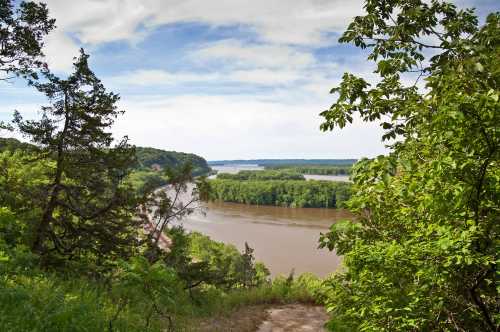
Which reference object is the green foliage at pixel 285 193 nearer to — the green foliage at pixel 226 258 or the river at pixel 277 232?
the river at pixel 277 232

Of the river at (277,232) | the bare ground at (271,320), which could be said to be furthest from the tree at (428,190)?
the river at (277,232)

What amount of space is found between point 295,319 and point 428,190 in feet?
34.8

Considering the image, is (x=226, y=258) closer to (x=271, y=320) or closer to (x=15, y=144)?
(x=271, y=320)

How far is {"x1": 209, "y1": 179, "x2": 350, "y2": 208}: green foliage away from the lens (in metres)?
87.2

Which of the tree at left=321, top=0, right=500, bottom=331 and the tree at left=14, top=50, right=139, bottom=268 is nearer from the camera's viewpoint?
the tree at left=321, top=0, right=500, bottom=331

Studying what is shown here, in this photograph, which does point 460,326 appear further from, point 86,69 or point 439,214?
point 86,69

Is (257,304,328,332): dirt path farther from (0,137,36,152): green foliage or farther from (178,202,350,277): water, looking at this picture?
(178,202,350,277): water

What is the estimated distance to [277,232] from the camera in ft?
182

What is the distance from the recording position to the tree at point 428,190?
9.71ft

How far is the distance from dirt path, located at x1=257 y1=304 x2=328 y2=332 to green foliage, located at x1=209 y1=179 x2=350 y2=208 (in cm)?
6861

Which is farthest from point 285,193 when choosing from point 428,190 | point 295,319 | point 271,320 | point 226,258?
point 428,190

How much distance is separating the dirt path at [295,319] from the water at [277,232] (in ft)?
31.4

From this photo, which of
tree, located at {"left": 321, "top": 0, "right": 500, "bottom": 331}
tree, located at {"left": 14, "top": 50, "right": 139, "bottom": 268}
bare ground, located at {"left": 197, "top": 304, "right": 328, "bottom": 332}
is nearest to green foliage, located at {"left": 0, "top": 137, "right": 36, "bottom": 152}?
tree, located at {"left": 14, "top": 50, "right": 139, "bottom": 268}

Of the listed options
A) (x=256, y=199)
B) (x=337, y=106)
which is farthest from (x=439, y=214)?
(x=256, y=199)
